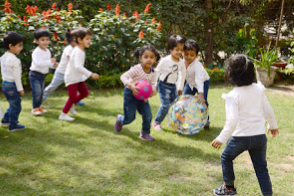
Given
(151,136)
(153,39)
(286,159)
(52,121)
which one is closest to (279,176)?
(286,159)

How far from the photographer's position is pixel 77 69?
5266 millimetres

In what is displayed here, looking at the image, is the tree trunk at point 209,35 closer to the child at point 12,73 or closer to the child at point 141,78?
the child at point 141,78

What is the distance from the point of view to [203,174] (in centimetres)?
373

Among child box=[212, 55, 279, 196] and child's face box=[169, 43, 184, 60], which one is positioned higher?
child's face box=[169, 43, 184, 60]

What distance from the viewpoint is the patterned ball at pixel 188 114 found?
15.0ft

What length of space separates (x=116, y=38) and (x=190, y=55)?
3.69 meters

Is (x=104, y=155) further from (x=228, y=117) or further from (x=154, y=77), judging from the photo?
(x=228, y=117)

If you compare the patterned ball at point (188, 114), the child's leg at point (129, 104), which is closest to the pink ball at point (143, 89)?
the child's leg at point (129, 104)

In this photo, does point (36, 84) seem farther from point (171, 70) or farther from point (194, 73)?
point (194, 73)

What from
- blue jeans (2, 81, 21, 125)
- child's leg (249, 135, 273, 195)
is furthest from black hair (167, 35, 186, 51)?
blue jeans (2, 81, 21, 125)

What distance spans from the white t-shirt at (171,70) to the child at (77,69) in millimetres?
1134

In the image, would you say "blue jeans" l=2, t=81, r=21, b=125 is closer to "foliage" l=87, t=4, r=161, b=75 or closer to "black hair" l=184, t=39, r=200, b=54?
"black hair" l=184, t=39, r=200, b=54

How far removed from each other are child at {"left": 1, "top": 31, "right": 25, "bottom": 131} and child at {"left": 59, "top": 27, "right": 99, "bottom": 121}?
89 centimetres

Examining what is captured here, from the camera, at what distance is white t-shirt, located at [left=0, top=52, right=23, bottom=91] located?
15.8 ft
